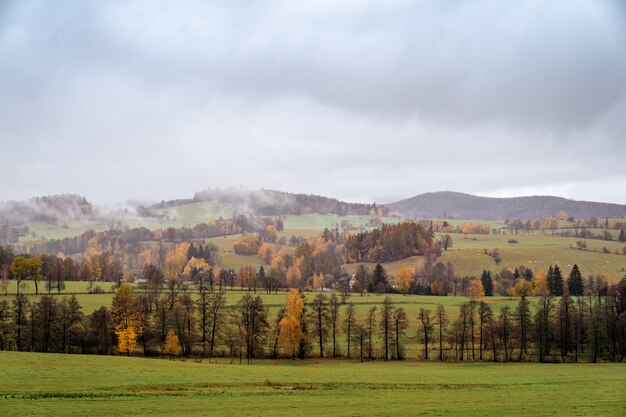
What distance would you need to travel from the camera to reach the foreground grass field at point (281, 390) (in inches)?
1718

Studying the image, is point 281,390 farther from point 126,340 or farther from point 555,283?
point 555,283

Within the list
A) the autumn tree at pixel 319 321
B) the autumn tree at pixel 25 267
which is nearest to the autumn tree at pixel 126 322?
the autumn tree at pixel 319 321

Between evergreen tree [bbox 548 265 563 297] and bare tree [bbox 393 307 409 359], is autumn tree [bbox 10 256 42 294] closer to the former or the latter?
bare tree [bbox 393 307 409 359]

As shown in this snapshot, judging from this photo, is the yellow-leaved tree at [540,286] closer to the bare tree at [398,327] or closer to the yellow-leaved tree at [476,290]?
the yellow-leaved tree at [476,290]

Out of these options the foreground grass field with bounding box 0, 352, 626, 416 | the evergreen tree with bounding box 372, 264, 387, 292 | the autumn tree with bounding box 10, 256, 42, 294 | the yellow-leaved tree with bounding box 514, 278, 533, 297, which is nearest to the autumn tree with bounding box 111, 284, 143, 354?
the foreground grass field with bounding box 0, 352, 626, 416

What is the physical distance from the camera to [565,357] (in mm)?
94750

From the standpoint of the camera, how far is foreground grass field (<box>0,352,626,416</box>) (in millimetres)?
43625

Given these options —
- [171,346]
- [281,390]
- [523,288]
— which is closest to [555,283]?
[523,288]

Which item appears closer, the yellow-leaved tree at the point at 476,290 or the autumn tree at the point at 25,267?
the autumn tree at the point at 25,267

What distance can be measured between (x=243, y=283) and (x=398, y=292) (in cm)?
5367

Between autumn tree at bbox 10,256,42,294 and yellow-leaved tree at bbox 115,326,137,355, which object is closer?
yellow-leaved tree at bbox 115,326,137,355

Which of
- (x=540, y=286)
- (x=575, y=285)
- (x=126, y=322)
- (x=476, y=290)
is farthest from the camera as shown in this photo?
(x=540, y=286)

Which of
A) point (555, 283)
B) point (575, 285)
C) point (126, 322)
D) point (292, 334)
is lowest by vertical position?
point (292, 334)

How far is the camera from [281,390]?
53750 mm
